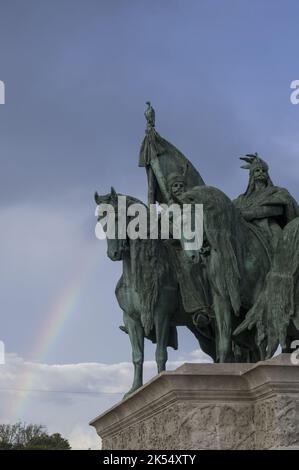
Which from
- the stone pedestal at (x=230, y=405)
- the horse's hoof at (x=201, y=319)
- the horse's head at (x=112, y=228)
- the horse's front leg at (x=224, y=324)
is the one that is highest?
the horse's head at (x=112, y=228)

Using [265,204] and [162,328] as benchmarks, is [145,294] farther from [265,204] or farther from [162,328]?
[265,204]

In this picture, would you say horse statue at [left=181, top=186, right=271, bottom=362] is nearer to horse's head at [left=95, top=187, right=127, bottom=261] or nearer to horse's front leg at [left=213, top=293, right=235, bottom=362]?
horse's front leg at [left=213, top=293, right=235, bottom=362]

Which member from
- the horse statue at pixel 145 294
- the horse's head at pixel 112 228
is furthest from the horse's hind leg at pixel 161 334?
the horse's head at pixel 112 228

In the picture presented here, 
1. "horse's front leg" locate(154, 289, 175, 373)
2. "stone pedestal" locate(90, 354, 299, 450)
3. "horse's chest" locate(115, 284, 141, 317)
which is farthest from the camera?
"horse's chest" locate(115, 284, 141, 317)

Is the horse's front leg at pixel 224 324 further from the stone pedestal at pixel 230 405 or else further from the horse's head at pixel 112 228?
the horse's head at pixel 112 228

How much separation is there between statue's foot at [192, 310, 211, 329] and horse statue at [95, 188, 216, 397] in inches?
15.1

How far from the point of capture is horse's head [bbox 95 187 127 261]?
12.6m

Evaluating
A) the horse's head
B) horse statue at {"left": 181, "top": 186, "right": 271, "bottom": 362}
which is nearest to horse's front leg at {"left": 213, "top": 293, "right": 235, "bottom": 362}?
horse statue at {"left": 181, "top": 186, "right": 271, "bottom": 362}

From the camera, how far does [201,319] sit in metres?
12.7

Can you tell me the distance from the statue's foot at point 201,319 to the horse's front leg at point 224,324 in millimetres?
1168

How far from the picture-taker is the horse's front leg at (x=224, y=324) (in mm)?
11336

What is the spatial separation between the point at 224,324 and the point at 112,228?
2224mm

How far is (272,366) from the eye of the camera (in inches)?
368
